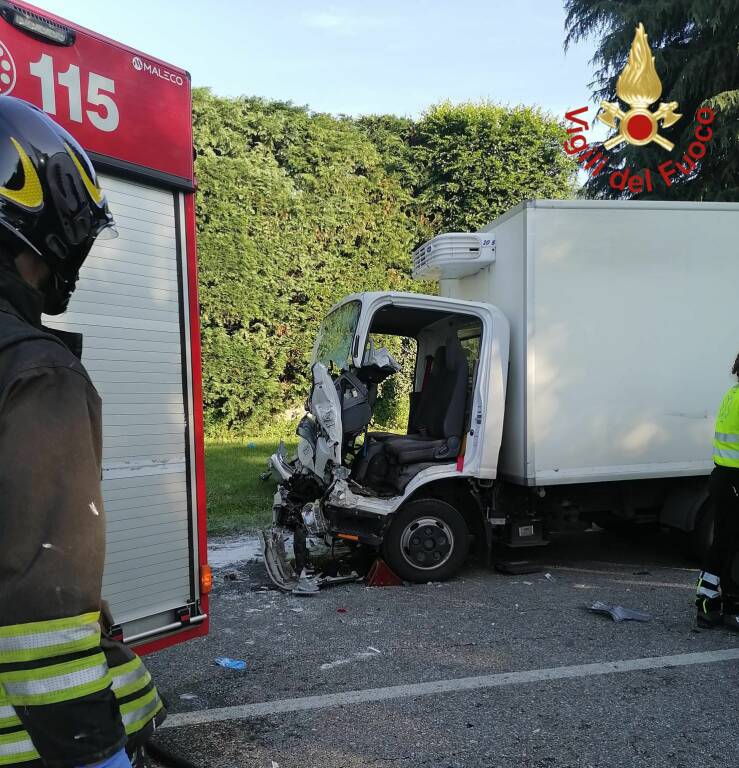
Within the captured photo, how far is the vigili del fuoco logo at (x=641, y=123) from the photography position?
11641 millimetres

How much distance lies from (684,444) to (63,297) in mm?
5526

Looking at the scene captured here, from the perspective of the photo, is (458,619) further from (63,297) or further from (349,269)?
(349,269)

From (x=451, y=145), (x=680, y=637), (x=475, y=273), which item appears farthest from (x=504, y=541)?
(x=451, y=145)

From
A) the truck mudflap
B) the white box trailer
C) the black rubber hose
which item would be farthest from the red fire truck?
the white box trailer

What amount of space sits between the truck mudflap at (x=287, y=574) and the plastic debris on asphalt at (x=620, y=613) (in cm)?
184

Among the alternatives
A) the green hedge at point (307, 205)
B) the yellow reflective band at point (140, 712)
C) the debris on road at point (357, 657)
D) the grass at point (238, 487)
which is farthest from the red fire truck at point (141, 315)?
the green hedge at point (307, 205)

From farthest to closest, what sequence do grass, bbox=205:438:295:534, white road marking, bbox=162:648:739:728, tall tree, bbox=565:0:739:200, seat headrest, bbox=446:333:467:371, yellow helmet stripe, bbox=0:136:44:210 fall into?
tall tree, bbox=565:0:739:200
grass, bbox=205:438:295:534
seat headrest, bbox=446:333:467:371
white road marking, bbox=162:648:739:728
yellow helmet stripe, bbox=0:136:44:210

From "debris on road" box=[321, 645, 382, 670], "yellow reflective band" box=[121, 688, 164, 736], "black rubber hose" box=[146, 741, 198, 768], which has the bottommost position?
"debris on road" box=[321, 645, 382, 670]

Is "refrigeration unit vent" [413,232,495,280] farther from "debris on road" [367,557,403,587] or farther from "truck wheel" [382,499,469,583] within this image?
"debris on road" [367,557,403,587]

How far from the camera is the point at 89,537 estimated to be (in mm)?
1161

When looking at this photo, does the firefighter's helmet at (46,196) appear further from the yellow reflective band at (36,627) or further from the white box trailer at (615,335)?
the white box trailer at (615,335)

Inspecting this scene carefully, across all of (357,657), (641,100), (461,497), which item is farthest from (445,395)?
(641,100)

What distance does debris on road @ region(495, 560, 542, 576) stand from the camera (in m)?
5.79

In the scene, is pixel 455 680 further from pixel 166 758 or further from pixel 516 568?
pixel 516 568
